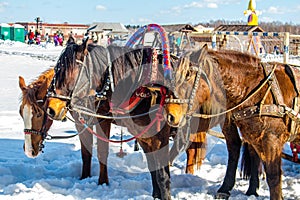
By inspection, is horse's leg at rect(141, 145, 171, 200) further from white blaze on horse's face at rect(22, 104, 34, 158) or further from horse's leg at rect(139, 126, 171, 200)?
white blaze on horse's face at rect(22, 104, 34, 158)

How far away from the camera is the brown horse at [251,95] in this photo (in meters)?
3.74

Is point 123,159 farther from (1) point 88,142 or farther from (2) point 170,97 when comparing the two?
(2) point 170,97

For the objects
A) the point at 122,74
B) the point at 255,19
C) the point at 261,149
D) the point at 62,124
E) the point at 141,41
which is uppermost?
the point at 255,19

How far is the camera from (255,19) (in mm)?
25703

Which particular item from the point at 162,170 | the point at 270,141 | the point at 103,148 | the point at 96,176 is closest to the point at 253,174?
the point at 270,141

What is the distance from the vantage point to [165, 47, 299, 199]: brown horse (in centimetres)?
374

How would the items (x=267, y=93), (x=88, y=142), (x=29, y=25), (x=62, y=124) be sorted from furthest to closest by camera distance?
1. (x=29, y=25)
2. (x=62, y=124)
3. (x=88, y=142)
4. (x=267, y=93)

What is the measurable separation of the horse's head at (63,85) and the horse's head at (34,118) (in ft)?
2.56

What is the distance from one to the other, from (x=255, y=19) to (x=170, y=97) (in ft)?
77.4

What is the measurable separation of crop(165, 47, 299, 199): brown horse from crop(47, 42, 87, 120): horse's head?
988mm

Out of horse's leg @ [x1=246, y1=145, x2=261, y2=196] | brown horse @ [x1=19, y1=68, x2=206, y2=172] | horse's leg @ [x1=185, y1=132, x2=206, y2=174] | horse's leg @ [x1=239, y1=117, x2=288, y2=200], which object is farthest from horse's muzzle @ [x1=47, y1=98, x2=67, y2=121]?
horse's leg @ [x1=185, y1=132, x2=206, y2=174]

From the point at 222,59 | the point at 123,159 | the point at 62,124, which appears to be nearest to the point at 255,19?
the point at 62,124

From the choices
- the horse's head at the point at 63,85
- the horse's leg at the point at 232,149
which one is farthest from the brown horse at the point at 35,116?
the horse's leg at the point at 232,149

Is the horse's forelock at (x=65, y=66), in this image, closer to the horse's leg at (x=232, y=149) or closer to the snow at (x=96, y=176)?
the snow at (x=96, y=176)
